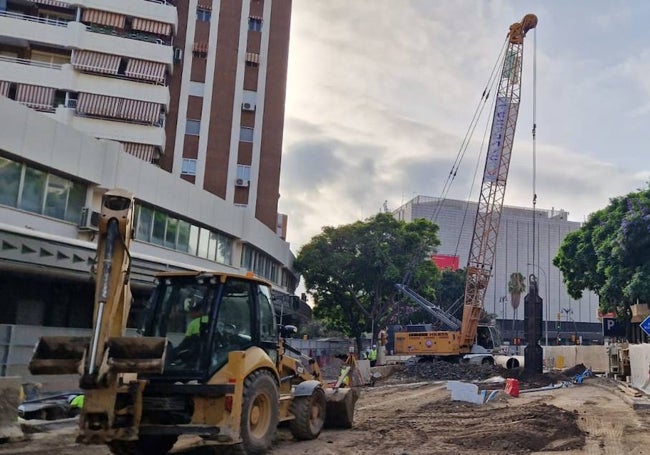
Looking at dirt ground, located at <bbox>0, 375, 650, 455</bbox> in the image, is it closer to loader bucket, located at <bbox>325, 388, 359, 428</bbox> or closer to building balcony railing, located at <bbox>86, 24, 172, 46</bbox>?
loader bucket, located at <bbox>325, 388, 359, 428</bbox>

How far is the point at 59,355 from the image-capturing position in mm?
7160

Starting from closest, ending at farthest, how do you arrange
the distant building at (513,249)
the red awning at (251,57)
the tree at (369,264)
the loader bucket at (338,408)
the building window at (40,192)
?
the loader bucket at (338,408) < the building window at (40,192) < the red awning at (251,57) < the tree at (369,264) < the distant building at (513,249)

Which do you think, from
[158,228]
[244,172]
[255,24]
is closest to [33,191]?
[158,228]

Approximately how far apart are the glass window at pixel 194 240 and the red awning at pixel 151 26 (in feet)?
56.1

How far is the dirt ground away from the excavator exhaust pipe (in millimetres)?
2064

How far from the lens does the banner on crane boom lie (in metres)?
43.4

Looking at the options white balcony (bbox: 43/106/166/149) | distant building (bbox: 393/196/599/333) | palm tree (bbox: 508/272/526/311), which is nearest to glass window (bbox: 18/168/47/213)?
white balcony (bbox: 43/106/166/149)

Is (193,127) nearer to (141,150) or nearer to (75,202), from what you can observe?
(141,150)

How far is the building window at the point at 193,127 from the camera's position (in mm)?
41562

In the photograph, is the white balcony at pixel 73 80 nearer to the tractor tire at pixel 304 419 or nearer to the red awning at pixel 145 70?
→ the red awning at pixel 145 70

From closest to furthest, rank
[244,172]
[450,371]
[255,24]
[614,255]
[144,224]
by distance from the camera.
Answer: [144,224]
[450,371]
[614,255]
[244,172]
[255,24]

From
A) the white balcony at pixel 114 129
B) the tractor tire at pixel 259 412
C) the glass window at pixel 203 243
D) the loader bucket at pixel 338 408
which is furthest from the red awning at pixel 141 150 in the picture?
the tractor tire at pixel 259 412

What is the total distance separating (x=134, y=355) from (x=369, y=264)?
39354 millimetres

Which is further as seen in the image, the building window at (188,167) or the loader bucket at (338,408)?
the building window at (188,167)
